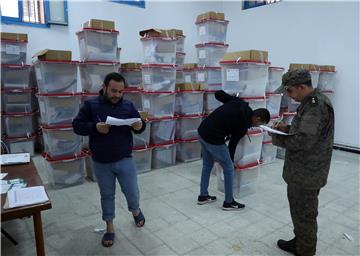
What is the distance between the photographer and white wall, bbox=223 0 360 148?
502 centimetres

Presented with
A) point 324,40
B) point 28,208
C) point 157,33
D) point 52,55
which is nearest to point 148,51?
point 157,33

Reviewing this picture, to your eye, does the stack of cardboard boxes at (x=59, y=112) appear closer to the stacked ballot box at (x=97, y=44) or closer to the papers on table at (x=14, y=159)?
the stacked ballot box at (x=97, y=44)

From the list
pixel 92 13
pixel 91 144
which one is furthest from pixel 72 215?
pixel 92 13

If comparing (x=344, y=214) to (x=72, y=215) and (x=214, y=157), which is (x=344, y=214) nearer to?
(x=214, y=157)

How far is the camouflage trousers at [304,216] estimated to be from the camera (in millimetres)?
1977

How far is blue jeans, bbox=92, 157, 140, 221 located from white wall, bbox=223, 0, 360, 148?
4.39 m

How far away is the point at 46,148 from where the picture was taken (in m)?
3.53

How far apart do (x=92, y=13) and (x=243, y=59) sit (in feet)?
11.7

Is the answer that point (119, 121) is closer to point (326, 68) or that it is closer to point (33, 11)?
point (33, 11)

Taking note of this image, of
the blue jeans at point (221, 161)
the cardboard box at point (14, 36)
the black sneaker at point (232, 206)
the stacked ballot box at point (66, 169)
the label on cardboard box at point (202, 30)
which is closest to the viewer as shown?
the blue jeans at point (221, 161)

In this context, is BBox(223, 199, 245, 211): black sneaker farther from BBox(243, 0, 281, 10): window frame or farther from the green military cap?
BBox(243, 0, 281, 10): window frame

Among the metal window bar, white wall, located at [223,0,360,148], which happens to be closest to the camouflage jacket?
white wall, located at [223,0,360,148]

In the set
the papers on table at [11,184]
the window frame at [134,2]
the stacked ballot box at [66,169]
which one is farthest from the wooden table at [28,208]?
the window frame at [134,2]

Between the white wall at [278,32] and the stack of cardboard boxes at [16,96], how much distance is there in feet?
1.60
